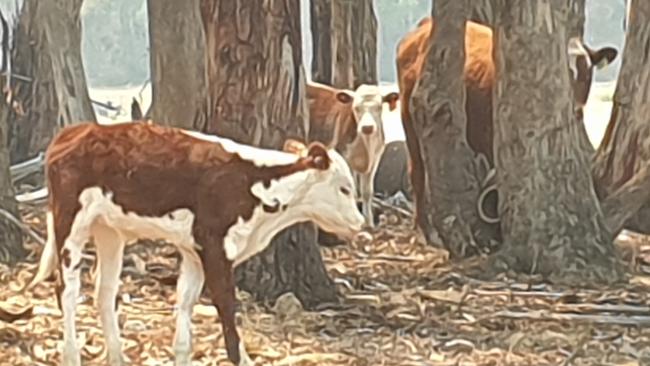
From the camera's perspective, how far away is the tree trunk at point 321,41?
10555 millimetres

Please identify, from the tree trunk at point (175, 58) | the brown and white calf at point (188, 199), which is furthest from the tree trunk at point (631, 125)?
the brown and white calf at point (188, 199)

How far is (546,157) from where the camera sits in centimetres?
665

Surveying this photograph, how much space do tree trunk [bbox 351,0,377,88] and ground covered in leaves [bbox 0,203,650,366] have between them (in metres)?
3.40

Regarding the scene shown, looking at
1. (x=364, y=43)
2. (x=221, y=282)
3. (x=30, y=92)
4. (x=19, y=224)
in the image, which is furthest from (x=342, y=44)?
(x=221, y=282)

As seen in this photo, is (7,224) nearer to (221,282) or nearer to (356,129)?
(356,129)

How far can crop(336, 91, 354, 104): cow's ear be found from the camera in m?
8.44

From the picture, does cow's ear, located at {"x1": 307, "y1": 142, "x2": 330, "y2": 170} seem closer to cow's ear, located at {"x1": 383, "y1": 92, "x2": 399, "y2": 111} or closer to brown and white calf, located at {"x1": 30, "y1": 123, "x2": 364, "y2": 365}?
brown and white calf, located at {"x1": 30, "y1": 123, "x2": 364, "y2": 365}

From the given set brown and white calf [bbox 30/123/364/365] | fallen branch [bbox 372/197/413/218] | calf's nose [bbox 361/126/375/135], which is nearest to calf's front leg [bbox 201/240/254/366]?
brown and white calf [bbox 30/123/364/365]

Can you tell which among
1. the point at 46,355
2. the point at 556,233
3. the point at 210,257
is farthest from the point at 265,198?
the point at 556,233

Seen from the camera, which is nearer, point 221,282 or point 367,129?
point 221,282

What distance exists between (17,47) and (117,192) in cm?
625

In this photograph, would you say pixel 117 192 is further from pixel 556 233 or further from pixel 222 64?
pixel 556 233

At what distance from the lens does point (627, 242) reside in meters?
7.81

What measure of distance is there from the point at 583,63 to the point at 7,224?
3130mm
